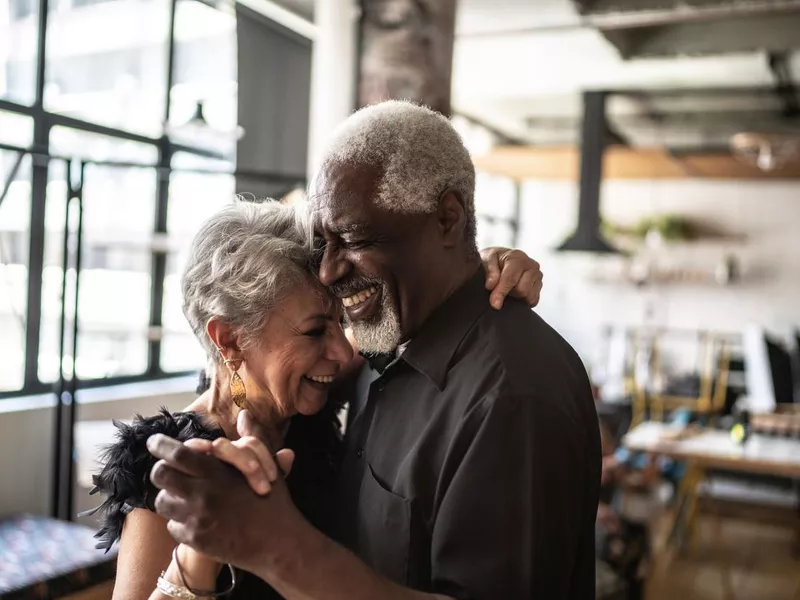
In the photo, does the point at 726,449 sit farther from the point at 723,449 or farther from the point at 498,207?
the point at 498,207

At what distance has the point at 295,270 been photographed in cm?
153

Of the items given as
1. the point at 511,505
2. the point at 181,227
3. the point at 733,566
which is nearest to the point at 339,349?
the point at 511,505

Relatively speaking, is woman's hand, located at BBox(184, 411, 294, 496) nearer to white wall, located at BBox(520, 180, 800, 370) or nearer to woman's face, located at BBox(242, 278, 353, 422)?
woman's face, located at BBox(242, 278, 353, 422)

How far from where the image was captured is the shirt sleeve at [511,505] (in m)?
1.12

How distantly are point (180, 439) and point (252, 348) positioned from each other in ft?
0.69

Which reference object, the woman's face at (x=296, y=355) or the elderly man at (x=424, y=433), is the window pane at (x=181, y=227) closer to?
the woman's face at (x=296, y=355)

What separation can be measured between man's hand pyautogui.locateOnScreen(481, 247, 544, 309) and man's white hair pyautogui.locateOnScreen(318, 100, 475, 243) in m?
0.15

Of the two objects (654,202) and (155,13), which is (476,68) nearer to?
(155,13)

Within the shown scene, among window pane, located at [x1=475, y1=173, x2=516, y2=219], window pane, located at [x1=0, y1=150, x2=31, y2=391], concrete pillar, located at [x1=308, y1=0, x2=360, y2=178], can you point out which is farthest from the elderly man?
window pane, located at [x1=475, y1=173, x2=516, y2=219]

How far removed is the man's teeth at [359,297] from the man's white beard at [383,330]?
0.07 feet

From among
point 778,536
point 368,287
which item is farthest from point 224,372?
point 778,536

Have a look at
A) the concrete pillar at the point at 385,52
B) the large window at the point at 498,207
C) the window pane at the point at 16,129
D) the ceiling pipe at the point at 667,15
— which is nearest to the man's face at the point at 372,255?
the concrete pillar at the point at 385,52

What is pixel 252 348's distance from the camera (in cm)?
155

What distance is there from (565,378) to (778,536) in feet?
21.4
